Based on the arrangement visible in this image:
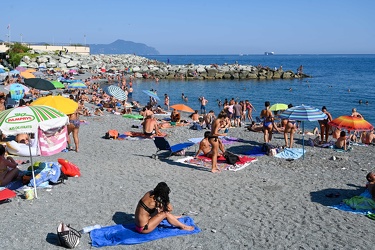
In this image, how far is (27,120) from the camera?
7016 millimetres

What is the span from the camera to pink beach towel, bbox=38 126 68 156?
764cm

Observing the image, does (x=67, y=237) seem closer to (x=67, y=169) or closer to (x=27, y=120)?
(x=27, y=120)

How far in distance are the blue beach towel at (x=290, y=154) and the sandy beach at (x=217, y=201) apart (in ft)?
0.92

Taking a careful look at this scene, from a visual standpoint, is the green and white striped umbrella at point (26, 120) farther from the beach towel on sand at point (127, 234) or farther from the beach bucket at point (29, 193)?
the beach towel on sand at point (127, 234)

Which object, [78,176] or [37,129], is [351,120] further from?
[37,129]

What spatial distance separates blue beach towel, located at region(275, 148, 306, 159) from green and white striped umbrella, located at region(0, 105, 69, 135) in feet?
23.5

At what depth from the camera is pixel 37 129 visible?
7059 mm

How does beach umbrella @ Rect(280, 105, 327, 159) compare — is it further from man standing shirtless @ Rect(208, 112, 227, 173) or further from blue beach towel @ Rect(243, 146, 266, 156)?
man standing shirtless @ Rect(208, 112, 227, 173)

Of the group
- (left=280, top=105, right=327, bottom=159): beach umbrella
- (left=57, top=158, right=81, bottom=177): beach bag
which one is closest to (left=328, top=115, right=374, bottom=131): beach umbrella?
(left=280, top=105, right=327, bottom=159): beach umbrella

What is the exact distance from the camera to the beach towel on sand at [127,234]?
6.05m

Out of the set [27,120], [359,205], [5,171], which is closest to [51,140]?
[27,120]

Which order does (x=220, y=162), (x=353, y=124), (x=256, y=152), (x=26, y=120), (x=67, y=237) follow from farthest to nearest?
1. (x=256, y=152)
2. (x=353, y=124)
3. (x=220, y=162)
4. (x=26, y=120)
5. (x=67, y=237)

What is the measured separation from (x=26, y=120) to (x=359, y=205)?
6.59m

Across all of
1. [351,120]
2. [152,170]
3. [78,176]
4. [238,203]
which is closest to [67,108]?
[78,176]
